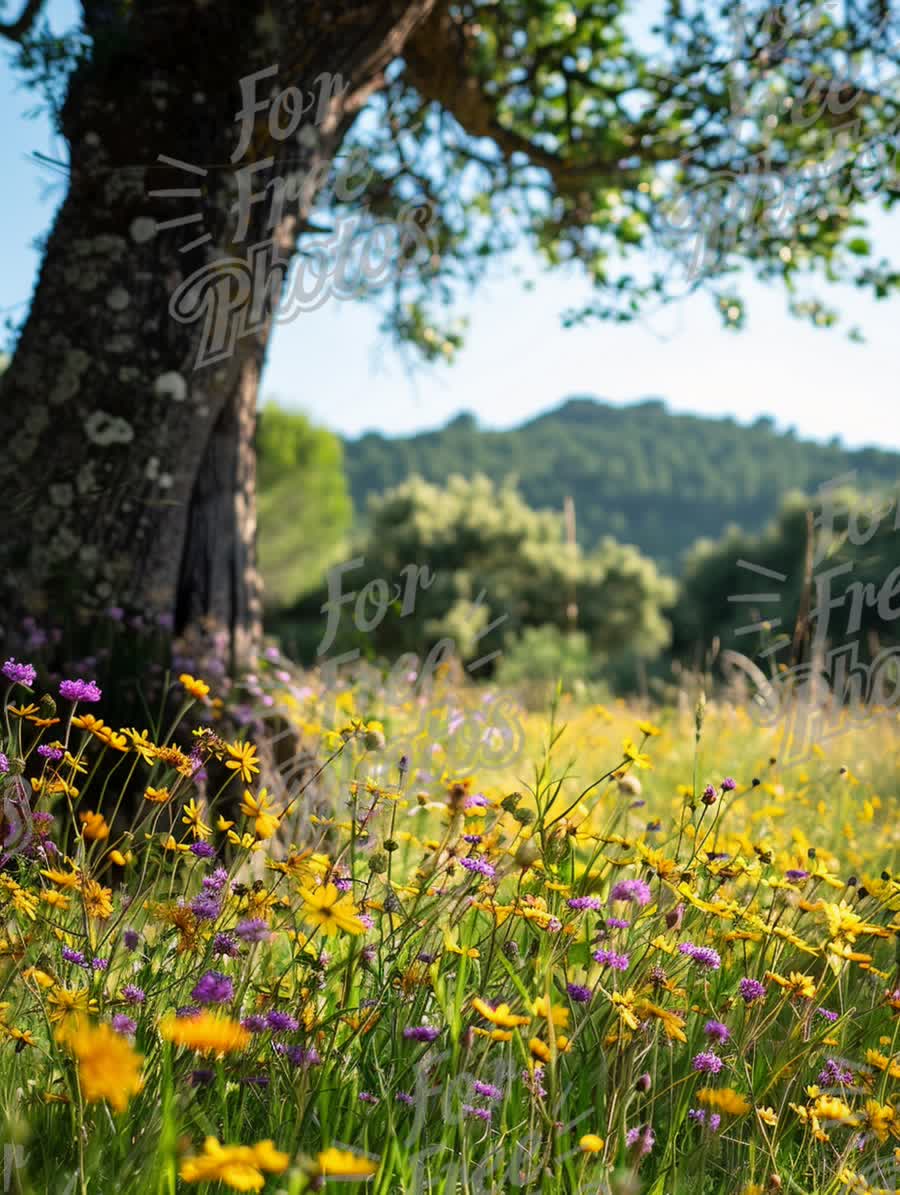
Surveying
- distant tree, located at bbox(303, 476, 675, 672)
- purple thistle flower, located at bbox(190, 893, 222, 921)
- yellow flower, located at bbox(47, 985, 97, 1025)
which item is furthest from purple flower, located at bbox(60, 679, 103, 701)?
distant tree, located at bbox(303, 476, 675, 672)

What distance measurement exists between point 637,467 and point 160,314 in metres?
62.9

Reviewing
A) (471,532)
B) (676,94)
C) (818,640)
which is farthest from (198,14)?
(471,532)

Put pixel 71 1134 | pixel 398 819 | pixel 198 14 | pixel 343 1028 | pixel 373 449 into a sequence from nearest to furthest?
pixel 71 1134 → pixel 343 1028 → pixel 398 819 → pixel 198 14 → pixel 373 449

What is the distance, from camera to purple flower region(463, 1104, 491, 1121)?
152 cm

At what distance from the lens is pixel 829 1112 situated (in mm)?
1587

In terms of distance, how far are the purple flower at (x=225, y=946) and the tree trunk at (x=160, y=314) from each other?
103 inches

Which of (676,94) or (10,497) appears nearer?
(10,497)

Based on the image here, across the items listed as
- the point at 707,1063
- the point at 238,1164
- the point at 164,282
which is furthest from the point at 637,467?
the point at 238,1164

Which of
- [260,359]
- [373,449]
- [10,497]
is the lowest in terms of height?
[10,497]

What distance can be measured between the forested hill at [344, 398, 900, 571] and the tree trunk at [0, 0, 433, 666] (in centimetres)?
5170

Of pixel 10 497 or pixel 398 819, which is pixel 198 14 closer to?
pixel 10 497

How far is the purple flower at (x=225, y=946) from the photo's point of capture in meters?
1.65

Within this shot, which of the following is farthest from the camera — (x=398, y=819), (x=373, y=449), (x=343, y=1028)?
(x=373, y=449)

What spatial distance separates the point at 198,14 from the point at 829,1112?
4.77m
